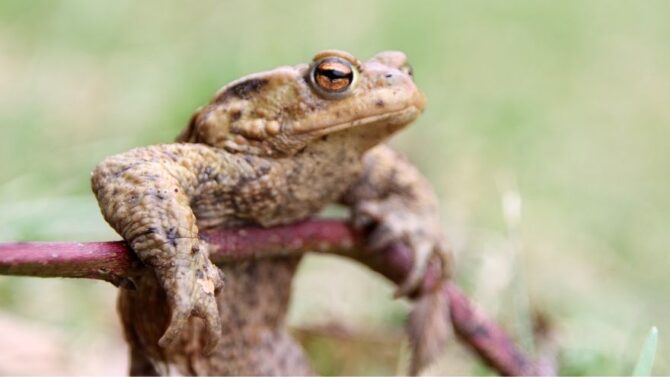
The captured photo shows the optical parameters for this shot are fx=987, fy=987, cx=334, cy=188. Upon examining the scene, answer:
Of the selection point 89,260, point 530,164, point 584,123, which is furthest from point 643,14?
point 89,260

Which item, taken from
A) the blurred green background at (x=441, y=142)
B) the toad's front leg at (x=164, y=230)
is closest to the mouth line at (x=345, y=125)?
the toad's front leg at (x=164, y=230)

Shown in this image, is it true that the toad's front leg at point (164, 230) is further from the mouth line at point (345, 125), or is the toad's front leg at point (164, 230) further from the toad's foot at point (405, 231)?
the toad's foot at point (405, 231)

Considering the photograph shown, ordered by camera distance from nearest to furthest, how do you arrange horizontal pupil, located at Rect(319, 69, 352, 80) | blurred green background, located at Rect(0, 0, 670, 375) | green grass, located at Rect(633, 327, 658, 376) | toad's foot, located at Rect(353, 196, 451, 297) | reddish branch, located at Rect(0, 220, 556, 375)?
reddish branch, located at Rect(0, 220, 556, 375)
green grass, located at Rect(633, 327, 658, 376)
horizontal pupil, located at Rect(319, 69, 352, 80)
toad's foot, located at Rect(353, 196, 451, 297)
blurred green background, located at Rect(0, 0, 670, 375)

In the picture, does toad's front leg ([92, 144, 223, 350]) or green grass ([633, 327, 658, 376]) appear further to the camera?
green grass ([633, 327, 658, 376])

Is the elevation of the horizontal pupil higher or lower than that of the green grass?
higher

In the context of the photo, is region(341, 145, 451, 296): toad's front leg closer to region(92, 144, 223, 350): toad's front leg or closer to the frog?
the frog

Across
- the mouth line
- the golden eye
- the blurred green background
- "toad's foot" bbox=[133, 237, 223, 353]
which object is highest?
the golden eye

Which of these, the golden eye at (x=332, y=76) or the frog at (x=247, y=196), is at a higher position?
the golden eye at (x=332, y=76)

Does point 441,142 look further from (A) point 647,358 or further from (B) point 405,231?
(A) point 647,358

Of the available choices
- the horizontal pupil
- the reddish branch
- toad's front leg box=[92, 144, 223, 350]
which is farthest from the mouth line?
toad's front leg box=[92, 144, 223, 350]
